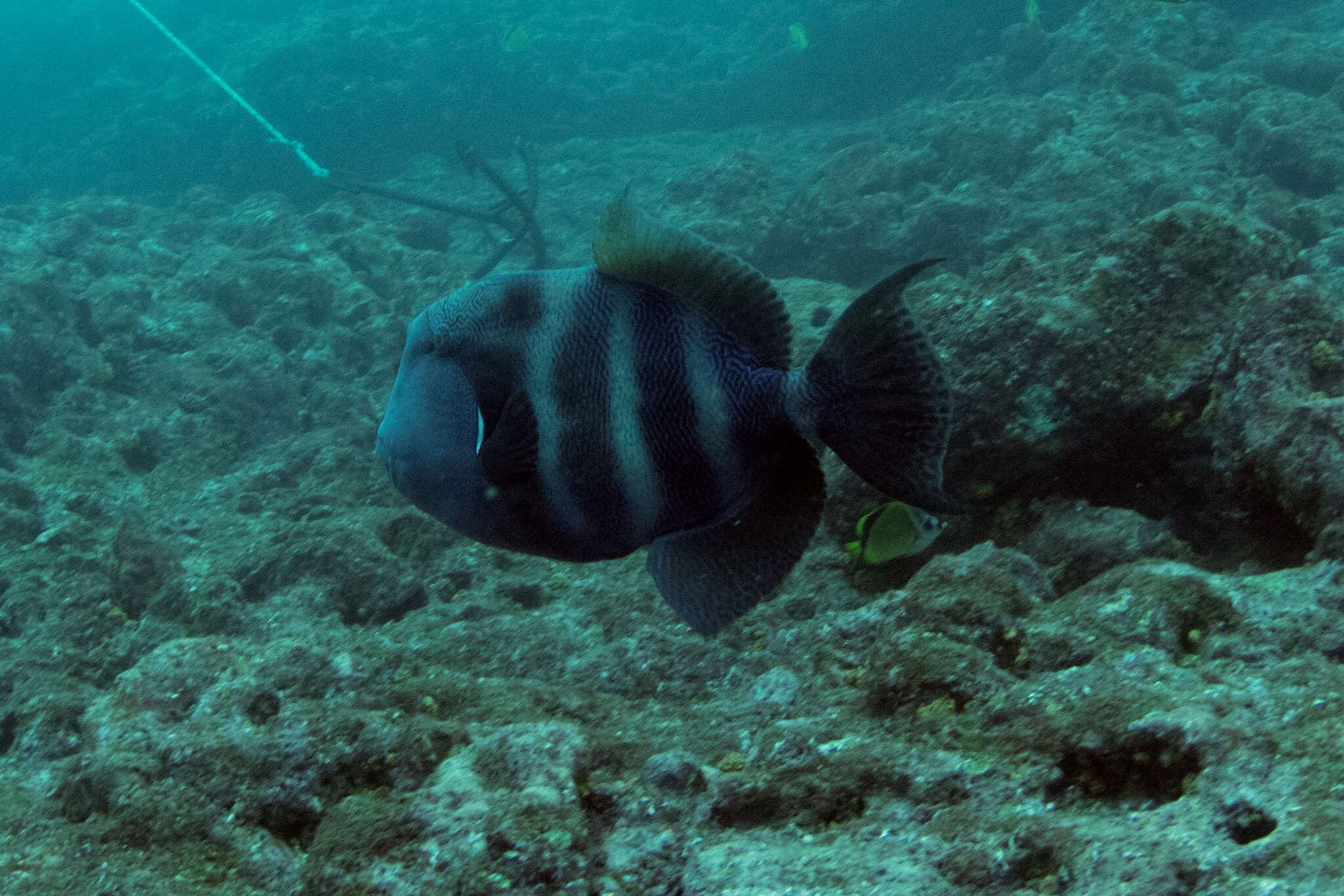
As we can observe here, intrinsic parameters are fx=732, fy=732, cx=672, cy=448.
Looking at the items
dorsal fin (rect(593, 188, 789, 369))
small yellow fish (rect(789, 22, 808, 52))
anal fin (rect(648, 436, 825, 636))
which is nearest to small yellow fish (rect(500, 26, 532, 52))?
small yellow fish (rect(789, 22, 808, 52))

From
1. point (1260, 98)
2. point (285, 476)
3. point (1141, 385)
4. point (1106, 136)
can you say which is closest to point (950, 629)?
point (1141, 385)

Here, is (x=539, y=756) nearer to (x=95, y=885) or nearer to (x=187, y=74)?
(x=95, y=885)

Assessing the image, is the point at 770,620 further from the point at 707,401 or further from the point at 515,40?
the point at 515,40

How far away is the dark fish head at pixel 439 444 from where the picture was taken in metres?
1.38

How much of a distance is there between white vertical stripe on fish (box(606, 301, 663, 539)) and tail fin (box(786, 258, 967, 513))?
300 millimetres

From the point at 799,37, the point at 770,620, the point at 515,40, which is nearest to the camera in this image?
the point at 770,620

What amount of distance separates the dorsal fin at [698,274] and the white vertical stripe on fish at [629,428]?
104 mm

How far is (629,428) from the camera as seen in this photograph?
1.39m

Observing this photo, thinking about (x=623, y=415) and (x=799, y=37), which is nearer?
(x=623, y=415)

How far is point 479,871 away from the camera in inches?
51.5

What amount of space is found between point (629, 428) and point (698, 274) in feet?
1.06

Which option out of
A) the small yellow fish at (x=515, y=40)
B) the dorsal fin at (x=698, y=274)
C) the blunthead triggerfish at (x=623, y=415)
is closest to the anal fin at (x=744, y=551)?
the blunthead triggerfish at (x=623, y=415)

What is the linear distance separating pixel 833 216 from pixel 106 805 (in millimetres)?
9106

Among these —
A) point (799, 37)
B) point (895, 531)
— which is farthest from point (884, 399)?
point (799, 37)
